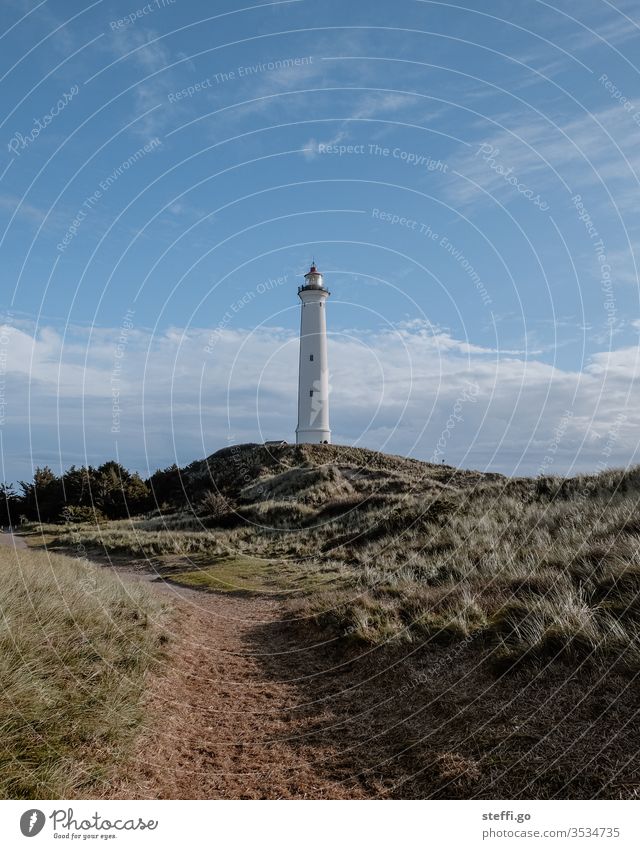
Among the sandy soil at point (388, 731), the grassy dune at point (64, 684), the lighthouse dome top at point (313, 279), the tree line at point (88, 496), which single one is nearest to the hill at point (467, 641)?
the sandy soil at point (388, 731)

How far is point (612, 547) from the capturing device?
938cm

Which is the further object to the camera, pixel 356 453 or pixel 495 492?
pixel 356 453

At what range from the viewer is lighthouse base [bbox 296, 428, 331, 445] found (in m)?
54.4

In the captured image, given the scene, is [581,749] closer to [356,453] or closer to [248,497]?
[248,497]

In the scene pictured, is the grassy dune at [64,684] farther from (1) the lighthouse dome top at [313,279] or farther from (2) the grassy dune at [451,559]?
(1) the lighthouse dome top at [313,279]

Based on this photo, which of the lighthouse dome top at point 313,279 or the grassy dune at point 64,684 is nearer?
the grassy dune at point 64,684

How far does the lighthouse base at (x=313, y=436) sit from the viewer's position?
54.4m

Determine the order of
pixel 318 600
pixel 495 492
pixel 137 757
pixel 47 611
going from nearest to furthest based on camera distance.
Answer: pixel 137 757 → pixel 47 611 → pixel 318 600 → pixel 495 492

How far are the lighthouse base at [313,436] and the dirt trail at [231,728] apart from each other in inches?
1704

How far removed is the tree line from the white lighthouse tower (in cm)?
1376

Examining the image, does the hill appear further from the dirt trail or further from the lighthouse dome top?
the lighthouse dome top

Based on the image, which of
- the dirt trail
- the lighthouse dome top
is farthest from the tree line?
the dirt trail
